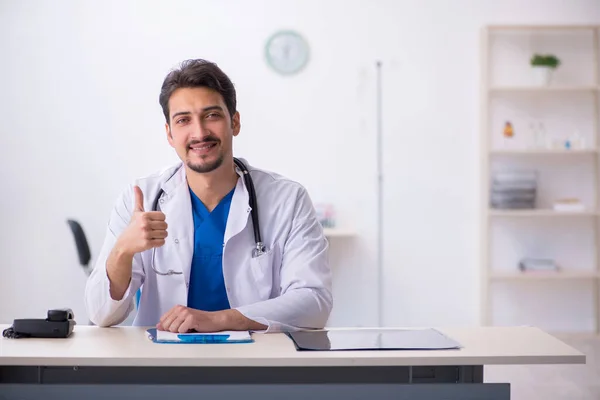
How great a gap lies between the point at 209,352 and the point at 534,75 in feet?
13.5

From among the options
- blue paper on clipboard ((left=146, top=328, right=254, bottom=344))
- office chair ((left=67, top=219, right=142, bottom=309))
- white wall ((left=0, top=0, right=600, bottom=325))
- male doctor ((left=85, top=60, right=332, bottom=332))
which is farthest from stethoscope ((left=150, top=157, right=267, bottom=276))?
white wall ((left=0, top=0, right=600, bottom=325))

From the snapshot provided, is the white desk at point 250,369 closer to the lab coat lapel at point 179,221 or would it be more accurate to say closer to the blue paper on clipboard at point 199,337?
the blue paper on clipboard at point 199,337

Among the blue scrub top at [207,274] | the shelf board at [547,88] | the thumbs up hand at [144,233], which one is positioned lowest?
the blue scrub top at [207,274]

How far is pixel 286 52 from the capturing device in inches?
211

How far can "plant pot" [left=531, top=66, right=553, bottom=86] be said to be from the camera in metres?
5.27

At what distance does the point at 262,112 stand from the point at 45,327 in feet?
11.6

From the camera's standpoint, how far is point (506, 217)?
550cm

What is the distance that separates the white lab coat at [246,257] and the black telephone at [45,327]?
0.26 meters

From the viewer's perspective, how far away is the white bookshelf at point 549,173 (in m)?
5.45

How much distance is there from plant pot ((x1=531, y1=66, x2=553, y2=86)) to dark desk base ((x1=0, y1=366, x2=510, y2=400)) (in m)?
3.77

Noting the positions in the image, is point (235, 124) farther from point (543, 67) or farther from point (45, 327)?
point (543, 67)

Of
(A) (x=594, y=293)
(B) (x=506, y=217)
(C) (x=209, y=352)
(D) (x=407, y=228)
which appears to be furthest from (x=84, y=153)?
(C) (x=209, y=352)

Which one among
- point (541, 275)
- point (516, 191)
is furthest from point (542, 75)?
point (541, 275)

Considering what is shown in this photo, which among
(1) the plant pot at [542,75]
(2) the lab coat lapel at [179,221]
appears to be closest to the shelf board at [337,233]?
(1) the plant pot at [542,75]
